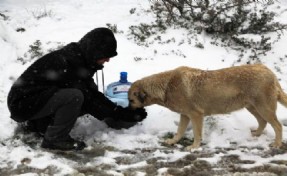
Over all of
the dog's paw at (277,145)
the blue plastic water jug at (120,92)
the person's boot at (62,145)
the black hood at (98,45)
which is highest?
the black hood at (98,45)

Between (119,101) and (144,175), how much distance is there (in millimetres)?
1768

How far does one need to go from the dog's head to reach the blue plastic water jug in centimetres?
41

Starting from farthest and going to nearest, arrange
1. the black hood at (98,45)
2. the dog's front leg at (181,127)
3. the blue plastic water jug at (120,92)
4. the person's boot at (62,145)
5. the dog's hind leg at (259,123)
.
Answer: the blue plastic water jug at (120,92), the dog's hind leg at (259,123), the dog's front leg at (181,127), the person's boot at (62,145), the black hood at (98,45)

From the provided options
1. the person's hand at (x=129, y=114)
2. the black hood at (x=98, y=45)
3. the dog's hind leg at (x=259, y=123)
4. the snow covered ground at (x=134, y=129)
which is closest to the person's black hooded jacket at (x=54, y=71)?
the black hood at (x=98, y=45)

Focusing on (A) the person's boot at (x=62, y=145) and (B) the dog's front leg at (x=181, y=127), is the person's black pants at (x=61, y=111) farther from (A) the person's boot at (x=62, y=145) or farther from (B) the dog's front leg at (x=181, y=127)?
(B) the dog's front leg at (x=181, y=127)

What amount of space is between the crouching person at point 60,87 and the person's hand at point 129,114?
488 mm

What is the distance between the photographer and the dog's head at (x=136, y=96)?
5.89 m

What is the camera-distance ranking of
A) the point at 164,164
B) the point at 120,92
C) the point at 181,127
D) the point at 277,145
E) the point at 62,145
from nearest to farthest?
1. the point at 164,164
2. the point at 62,145
3. the point at 277,145
4. the point at 181,127
5. the point at 120,92

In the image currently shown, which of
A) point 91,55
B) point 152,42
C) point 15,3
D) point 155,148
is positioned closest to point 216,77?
point 155,148

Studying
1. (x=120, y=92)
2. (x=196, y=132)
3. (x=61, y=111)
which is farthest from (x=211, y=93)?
(x=61, y=111)

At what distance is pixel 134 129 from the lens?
20.6 ft

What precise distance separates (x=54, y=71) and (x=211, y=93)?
2.15 m

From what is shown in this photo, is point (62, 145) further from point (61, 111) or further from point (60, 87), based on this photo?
point (60, 87)

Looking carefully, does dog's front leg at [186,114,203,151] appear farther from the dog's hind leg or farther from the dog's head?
the dog's hind leg
